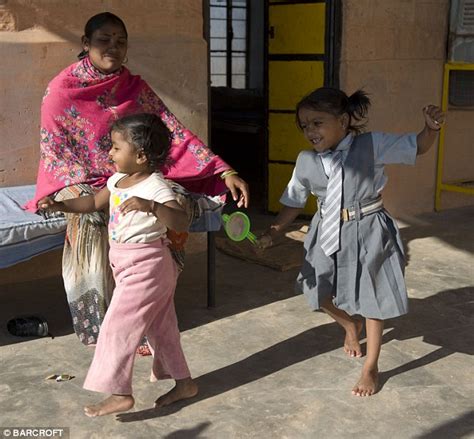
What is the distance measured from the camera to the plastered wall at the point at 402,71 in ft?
19.7

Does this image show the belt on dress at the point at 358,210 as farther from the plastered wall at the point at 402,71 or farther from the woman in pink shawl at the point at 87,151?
the plastered wall at the point at 402,71

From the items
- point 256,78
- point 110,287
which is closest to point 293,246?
point 110,287

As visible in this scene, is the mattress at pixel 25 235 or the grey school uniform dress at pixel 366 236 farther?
the mattress at pixel 25 235

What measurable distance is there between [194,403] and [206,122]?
2.52 m

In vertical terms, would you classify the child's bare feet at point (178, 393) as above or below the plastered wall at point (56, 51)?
below

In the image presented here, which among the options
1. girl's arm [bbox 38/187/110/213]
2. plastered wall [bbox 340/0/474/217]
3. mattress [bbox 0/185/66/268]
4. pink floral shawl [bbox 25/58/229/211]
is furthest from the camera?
plastered wall [bbox 340/0/474/217]

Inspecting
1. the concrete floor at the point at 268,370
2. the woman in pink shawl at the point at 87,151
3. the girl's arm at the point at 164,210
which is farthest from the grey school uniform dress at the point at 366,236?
the girl's arm at the point at 164,210

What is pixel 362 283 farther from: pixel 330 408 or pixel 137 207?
pixel 137 207

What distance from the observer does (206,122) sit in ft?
17.4

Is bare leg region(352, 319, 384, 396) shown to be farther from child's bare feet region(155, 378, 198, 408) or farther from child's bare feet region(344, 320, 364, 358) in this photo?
child's bare feet region(155, 378, 198, 408)

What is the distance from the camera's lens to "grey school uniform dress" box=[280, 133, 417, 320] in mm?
3279

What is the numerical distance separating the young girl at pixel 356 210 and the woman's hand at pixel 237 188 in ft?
0.71

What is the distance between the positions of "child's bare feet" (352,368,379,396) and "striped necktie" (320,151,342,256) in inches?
20.5

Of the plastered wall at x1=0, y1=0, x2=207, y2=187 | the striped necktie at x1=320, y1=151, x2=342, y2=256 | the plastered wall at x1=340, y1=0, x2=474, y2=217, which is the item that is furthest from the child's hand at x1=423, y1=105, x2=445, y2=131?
the plastered wall at x1=340, y1=0, x2=474, y2=217
